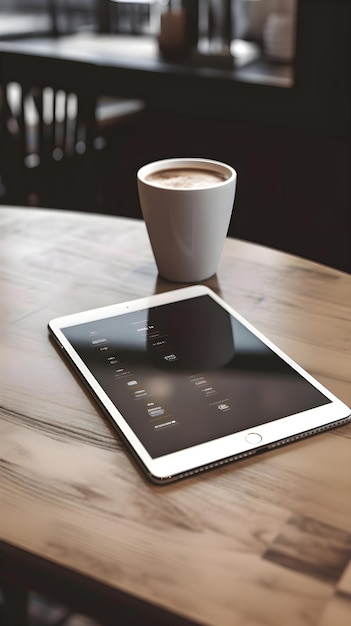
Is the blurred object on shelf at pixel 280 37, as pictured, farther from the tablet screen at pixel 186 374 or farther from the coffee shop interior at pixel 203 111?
the tablet screen at pixel 186 374

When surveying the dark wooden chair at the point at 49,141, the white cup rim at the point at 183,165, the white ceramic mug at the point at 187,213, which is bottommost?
the dark wooden chair at the point at 49,141

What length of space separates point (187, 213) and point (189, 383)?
22 centimetres

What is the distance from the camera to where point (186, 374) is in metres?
0.62

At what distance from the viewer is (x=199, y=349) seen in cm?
66

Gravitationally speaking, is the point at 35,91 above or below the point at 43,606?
above

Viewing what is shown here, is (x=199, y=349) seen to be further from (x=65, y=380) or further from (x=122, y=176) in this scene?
(x=122, y=176)

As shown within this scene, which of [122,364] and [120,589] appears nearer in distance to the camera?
[120,589]

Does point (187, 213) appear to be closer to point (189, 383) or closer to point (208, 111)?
point (189, 383)

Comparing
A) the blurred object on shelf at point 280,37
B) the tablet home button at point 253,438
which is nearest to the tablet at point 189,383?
the tablet home button at point 253,438

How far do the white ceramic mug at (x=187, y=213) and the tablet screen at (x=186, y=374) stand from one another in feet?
0.20

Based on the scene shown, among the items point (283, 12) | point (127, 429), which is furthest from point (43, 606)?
point (283, 12)

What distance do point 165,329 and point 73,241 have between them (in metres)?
0.27

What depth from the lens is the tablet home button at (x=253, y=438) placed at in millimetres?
539

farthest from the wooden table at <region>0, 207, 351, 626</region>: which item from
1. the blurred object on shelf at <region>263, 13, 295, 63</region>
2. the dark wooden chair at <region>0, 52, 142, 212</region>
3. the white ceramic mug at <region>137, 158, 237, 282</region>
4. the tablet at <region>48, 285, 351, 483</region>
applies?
the blurred object on shelf at <region>263, 13, 295, 63</region>
